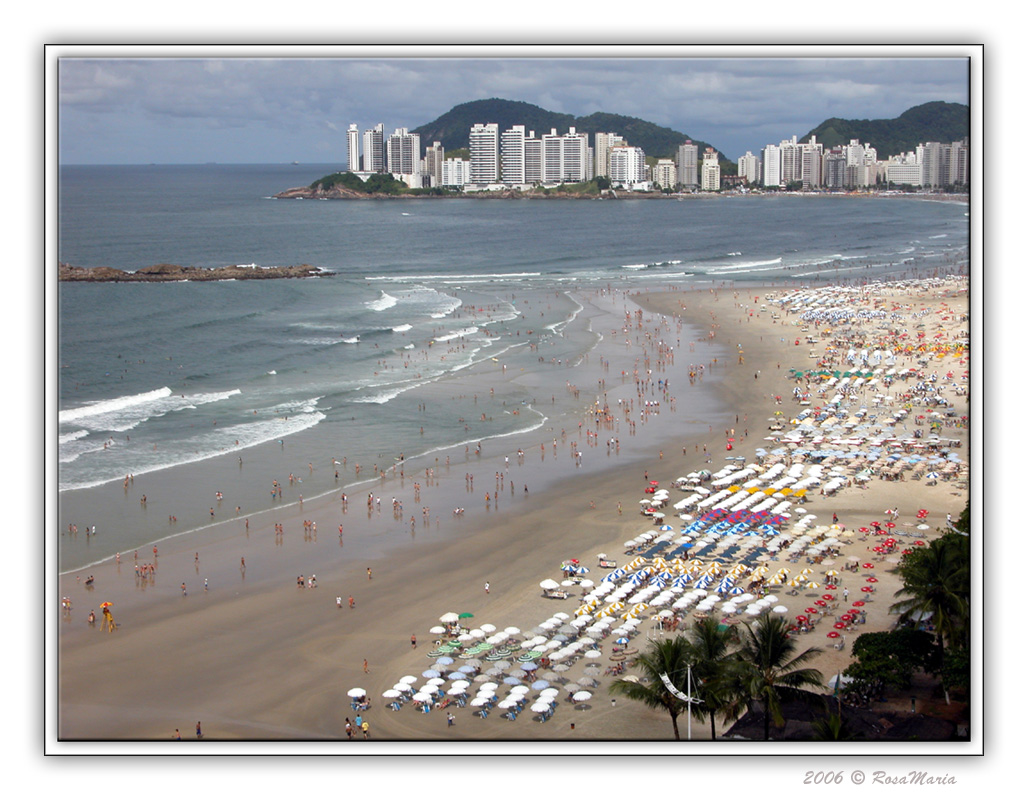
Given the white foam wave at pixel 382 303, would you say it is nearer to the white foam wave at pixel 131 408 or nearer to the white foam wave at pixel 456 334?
the white foam wave at pixel 456 334

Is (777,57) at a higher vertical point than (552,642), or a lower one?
higher

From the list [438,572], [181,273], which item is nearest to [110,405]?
[438,572]

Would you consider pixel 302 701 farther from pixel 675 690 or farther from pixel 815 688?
pixel 815 688

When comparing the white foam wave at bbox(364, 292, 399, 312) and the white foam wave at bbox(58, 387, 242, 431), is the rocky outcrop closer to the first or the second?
the white foam wave at bbox(364, 292, 399, 312)

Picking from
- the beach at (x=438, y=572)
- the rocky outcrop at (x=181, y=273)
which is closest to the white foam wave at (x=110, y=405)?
the beach at (x=438, y=572)

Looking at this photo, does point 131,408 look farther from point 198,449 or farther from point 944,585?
point 944,585
